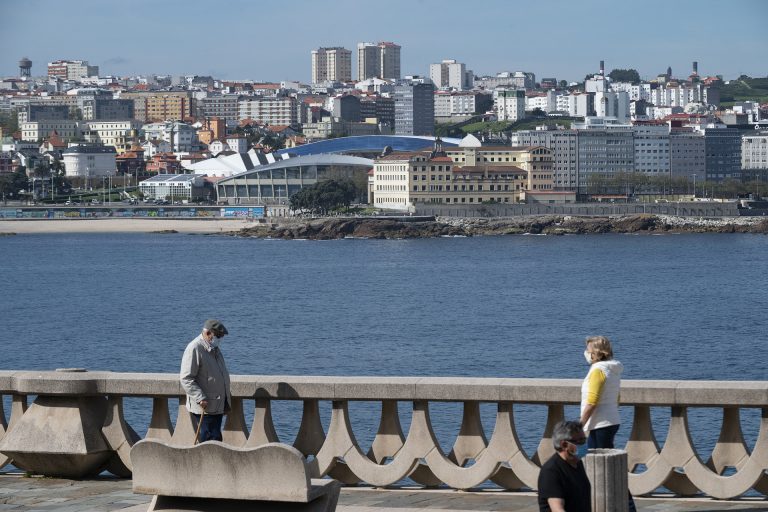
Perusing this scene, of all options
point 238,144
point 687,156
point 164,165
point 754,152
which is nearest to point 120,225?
point 164,165

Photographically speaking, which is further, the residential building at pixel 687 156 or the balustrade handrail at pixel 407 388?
the residential building at pixel 687 156

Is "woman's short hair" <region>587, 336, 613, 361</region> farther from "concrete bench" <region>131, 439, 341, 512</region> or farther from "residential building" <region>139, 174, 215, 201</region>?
"residential building" <region>139, 174, 215, 201</region>

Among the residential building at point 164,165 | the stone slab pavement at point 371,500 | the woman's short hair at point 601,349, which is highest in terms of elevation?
the residential building at point 164,165

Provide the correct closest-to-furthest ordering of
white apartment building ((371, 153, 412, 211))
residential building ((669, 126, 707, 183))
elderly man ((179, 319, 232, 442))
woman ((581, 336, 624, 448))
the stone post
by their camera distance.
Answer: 1. the stone post
2. woman ((581, 336, 624, 448))
3. elderly man ((179, 319, 232, 442))
4. white apartment building ((371, 153, 412, 211))
5. residential building ((669, 126, 707, 183))

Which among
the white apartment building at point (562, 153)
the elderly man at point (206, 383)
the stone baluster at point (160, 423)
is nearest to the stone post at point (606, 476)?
the elderly man at point (206, 383)

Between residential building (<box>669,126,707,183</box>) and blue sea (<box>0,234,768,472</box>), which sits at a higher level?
residential building (<box>669,126,707,183</box>)

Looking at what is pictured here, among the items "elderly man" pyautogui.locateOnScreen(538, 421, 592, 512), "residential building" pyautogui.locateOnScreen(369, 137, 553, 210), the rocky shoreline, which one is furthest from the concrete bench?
"residential building" pyautogui.locateOnScreen(369, 137, 553, 210)

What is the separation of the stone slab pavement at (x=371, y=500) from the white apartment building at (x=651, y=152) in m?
153

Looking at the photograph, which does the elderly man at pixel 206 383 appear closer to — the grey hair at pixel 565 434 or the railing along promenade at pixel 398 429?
Answer: the railing along promenade at pixel 398 429

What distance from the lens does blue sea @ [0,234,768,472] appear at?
32.0 meters

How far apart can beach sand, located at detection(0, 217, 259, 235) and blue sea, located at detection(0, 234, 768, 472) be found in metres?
27.5

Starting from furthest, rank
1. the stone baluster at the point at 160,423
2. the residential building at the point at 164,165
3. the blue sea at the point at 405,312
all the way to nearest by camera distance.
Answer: the residential building at the point at 164,165, the blue sea at the point at 405,312, the stone baluster at the point at 160,423

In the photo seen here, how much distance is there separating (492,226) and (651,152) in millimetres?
49082

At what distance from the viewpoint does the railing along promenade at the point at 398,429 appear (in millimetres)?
7512
